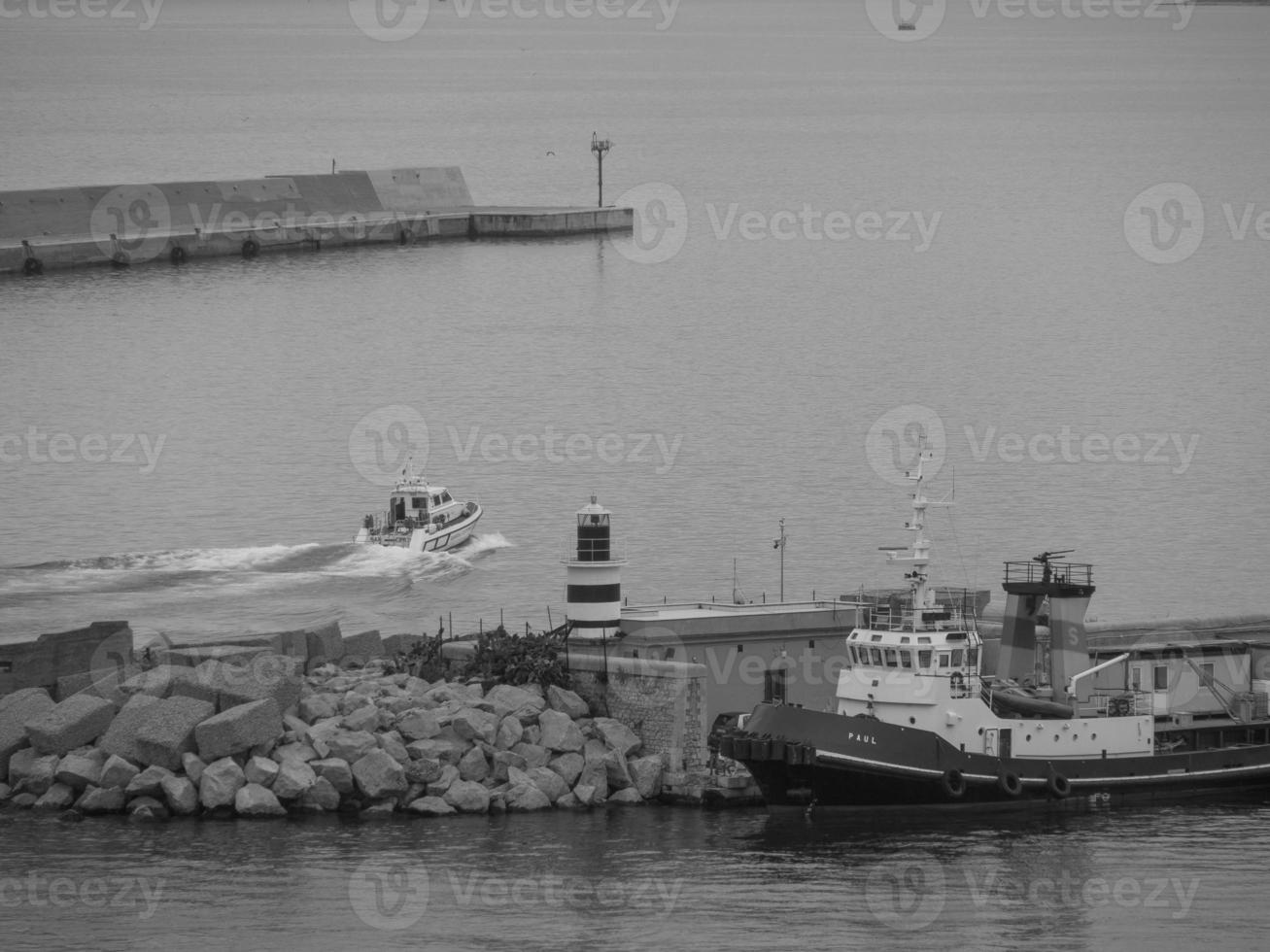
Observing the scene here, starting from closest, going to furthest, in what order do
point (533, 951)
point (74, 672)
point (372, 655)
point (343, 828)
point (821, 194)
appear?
point (533, 951) → point (343, 828) → point (74, 672) → point (372, 655) → point (821, 194)

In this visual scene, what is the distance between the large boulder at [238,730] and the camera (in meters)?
37.8

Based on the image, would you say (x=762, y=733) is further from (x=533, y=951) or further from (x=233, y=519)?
(x=233, y=519)

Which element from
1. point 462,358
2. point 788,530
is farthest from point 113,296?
point 788,530

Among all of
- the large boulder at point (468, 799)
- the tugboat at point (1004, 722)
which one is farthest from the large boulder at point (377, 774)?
the tugboat at point (1004, 722)

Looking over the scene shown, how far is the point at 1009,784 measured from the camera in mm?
40312

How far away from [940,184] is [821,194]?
40.4ft

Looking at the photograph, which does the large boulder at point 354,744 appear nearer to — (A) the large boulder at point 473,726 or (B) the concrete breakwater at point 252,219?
(A) the large boulder at point 473,726

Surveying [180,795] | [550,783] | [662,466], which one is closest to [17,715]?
[180,795]

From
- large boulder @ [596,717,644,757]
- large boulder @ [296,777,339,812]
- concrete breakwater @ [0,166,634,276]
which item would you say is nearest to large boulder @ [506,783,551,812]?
large boulder @ [596,717,644,757]

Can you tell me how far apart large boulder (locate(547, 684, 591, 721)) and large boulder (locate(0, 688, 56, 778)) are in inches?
304

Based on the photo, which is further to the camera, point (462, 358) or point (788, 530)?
point (462, 358)

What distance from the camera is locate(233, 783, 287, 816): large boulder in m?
37.7

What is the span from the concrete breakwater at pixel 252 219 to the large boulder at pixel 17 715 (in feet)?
231

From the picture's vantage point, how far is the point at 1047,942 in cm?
3450
